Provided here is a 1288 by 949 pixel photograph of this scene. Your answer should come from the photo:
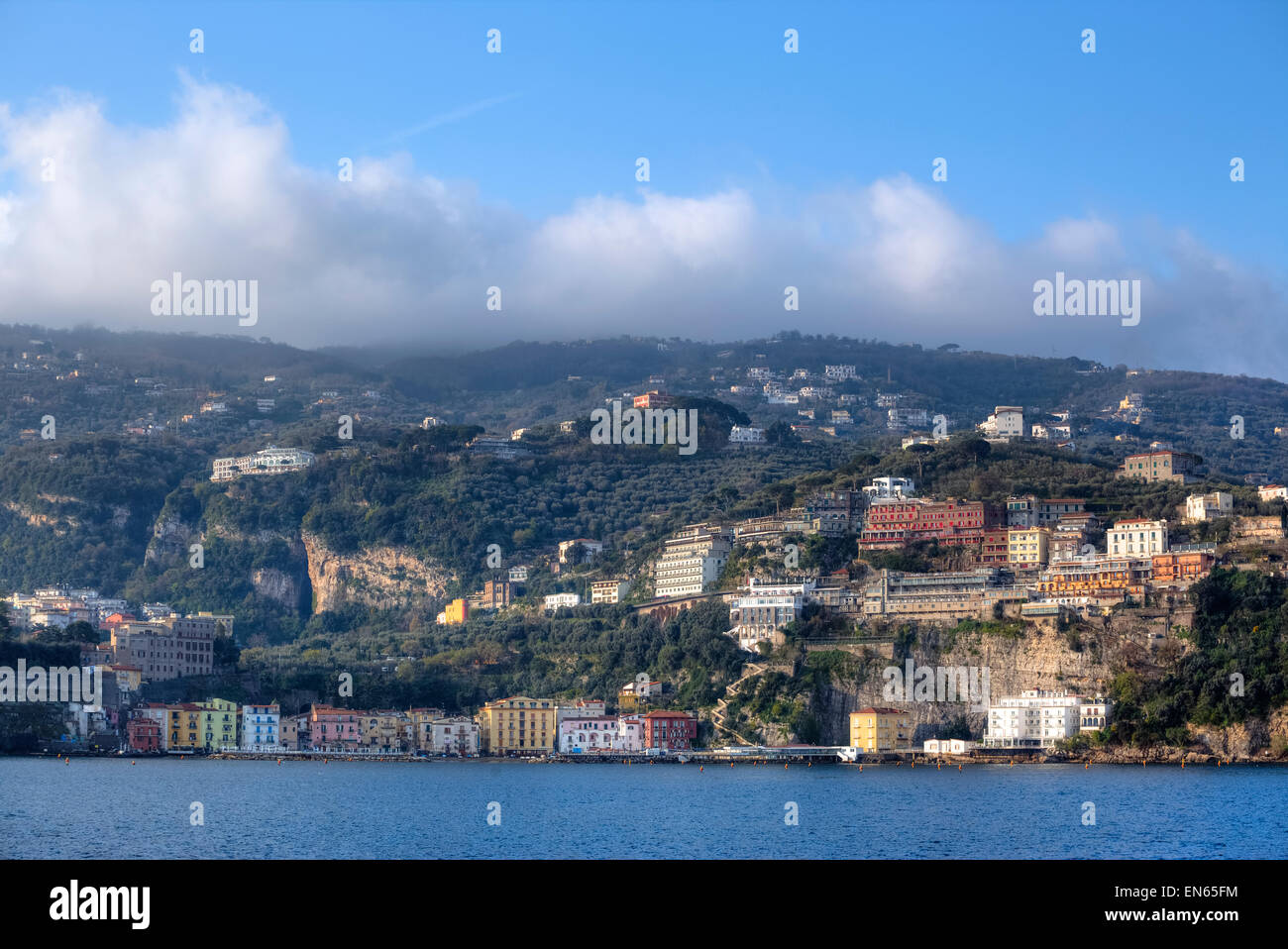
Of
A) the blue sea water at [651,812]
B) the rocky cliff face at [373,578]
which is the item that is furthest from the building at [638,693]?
the rocky cliff face at [373,578]

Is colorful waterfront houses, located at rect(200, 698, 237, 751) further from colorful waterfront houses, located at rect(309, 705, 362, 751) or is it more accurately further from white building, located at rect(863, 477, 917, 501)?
white building, located at rect(863, 477, 917, 501)

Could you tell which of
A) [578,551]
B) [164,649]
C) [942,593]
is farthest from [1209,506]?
[164,649]

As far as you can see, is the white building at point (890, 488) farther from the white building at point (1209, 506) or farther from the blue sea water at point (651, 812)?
the blue sea water at point (651, 812)

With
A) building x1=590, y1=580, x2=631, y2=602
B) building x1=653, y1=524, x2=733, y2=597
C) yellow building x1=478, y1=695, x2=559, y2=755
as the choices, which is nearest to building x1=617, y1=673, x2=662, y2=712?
yellow building x1=478, y1=695, x2=559, y2=755

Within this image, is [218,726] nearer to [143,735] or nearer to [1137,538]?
[143,735]
